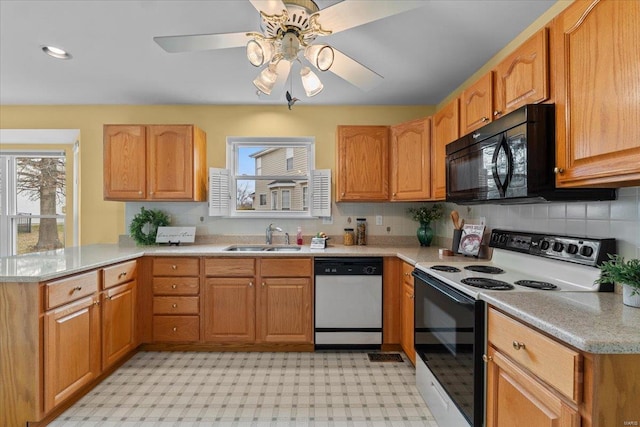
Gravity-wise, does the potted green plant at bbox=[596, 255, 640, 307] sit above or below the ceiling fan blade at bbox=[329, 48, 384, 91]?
below

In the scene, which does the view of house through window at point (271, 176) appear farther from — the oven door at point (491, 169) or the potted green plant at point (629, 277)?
the potted green plant at point (629, 277)

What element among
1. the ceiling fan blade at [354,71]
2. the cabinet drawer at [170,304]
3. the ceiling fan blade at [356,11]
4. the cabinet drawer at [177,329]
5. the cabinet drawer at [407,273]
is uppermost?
the ceiling fan blade at [356,11]

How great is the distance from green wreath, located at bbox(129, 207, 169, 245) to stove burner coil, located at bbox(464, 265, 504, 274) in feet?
9.43

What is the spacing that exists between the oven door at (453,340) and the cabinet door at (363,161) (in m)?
1.16

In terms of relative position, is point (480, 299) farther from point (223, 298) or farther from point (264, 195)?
point (264, 195)

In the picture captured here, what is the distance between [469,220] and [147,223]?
3111 mm

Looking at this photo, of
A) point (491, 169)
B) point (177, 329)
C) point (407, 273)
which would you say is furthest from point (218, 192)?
point (491, 169)

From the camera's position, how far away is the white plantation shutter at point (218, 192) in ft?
10.6

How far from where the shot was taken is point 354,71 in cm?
180

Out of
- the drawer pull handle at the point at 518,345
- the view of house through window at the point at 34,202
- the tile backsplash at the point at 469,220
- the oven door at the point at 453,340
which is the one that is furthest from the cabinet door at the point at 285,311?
the view of house through window at the point at 34,202

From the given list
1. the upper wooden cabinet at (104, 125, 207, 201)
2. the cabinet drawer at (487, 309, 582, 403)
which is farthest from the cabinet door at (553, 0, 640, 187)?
the upper wooden cabinet at (104, 125, 207, 201)

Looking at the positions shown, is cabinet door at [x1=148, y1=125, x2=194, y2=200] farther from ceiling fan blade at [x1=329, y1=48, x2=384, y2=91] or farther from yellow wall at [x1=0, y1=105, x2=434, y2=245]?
ceiling fan blade at [x1=329, y1=48, x2=384, y2=91]

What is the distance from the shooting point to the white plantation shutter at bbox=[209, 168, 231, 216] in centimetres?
322

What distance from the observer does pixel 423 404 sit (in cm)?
207
